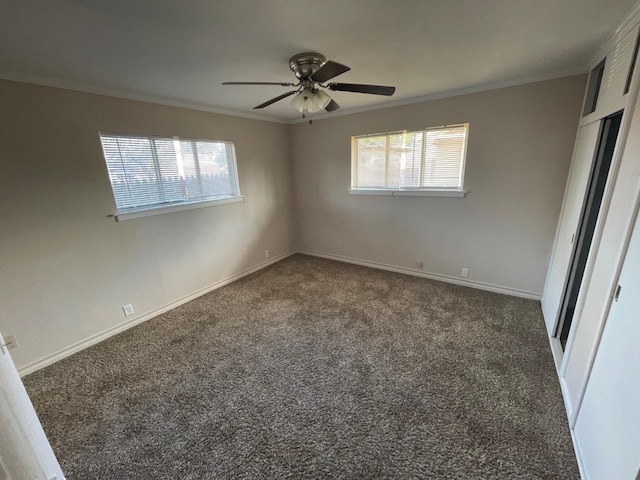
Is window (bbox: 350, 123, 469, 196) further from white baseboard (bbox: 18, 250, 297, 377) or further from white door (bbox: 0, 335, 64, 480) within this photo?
white door (bbox: 0, 335, 64, 480)

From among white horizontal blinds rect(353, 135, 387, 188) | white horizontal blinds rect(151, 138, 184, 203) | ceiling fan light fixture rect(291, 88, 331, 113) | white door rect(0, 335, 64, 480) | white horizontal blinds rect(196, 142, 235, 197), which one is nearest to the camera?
white door rect(0, 335, 64, 480)

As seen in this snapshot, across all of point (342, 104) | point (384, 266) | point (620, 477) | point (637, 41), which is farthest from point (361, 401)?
point (342, 104)

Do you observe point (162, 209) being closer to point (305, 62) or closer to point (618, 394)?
point (305, 62)

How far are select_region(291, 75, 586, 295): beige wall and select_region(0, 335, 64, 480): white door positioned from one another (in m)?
3.71

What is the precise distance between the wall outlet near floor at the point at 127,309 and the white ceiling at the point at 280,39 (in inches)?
82.8

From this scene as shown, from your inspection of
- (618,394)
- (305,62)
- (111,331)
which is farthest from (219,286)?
(618,394)

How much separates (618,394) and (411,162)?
2.94m

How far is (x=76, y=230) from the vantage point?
238 cm

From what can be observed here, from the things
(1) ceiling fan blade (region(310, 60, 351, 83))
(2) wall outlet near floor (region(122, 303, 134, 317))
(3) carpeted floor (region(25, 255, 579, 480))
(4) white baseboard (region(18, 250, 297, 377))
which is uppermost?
(1) ceiling fan blade (region(310, 60, 351, 83))

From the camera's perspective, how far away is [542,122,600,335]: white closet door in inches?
80.2

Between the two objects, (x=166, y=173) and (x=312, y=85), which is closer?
(x=312, y=85)

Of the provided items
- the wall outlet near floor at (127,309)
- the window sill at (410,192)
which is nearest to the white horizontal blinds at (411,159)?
the window sill at (410,192)

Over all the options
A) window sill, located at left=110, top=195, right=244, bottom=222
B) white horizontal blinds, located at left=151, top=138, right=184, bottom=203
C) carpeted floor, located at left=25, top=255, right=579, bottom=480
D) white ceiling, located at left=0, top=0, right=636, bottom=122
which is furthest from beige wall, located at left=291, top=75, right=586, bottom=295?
white horizontal blinds, located at left=151, top=138, right=184, bottom=203

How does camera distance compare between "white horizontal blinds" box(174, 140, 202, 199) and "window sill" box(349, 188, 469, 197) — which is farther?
"window sill" box(349, 188, 469, 197)
